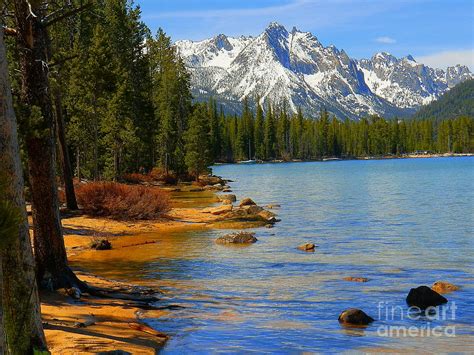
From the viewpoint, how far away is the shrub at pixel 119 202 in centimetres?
2786

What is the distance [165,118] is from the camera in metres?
66.6

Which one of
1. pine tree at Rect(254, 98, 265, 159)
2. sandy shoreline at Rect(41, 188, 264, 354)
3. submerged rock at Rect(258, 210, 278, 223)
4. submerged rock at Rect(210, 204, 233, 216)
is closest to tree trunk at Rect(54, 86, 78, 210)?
sandy shoreline at Rect(41, 188, 264, 354)

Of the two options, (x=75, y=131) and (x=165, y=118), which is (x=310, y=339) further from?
(x=165, y=118)

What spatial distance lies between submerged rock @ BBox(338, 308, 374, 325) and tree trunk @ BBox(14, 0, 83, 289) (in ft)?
18.7

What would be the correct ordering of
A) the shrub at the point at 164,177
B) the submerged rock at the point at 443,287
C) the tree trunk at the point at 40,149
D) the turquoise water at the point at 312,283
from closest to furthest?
the turquoise water at the point at 312,283
the tree trunk at the point at 40,149
the submerged rock at the point at 443,287
the shrub at the point at 164,177

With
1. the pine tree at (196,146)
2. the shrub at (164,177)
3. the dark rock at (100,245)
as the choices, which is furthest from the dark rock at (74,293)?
the pine tree at (196,146)

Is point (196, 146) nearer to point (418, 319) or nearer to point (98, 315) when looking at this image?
point (418, 319)

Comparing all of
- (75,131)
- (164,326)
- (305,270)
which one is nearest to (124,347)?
(164,326)

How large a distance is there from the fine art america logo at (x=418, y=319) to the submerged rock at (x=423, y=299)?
0.17m

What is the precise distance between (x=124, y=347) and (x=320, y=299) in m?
6.14

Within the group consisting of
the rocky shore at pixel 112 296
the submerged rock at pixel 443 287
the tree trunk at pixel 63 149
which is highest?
the tree trunk at pixel 63 149

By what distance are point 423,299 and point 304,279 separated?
13.0ft

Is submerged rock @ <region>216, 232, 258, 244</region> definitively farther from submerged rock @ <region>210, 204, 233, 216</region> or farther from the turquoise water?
submerged rock @ <region>210, 204, 233, 216</region>

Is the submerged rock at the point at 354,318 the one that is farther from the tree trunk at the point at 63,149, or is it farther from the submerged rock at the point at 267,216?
the submerged rock at the point at 267,216
